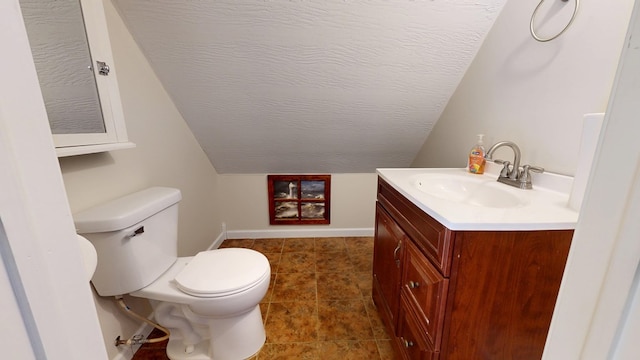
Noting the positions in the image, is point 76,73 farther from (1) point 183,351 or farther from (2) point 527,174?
(2) point 527,174

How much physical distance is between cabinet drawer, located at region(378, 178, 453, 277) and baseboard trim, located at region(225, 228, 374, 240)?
1375 mm

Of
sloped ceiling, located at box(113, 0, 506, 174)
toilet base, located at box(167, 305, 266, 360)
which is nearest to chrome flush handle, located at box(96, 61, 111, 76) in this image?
sloped ceiling, located at box(113, 0, 506, 174)

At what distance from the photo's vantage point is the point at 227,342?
1188mm

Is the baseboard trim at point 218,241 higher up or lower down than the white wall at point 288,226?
lower down

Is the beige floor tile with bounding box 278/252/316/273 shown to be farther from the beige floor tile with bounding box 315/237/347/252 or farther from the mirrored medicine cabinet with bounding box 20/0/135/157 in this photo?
the mirrored medicine cabinet with bounding box 20/0/135/157

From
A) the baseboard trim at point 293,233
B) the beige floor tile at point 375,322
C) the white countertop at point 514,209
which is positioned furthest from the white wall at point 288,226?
the white countertop at point 514,209

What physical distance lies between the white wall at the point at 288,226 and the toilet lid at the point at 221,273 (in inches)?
44.9

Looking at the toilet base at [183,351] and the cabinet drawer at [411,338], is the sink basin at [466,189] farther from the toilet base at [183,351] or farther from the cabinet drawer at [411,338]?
the toilet base at [183,351]

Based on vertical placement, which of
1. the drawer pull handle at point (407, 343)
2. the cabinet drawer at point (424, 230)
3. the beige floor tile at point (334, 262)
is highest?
the cabinet drawer at point (424, 230)

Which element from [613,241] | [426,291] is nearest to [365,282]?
[426,291]

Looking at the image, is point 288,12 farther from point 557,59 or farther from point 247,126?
point 557,59

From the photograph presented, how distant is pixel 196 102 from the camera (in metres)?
1.60

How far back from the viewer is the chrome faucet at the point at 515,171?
1071 millimetres

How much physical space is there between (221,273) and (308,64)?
1157 mm
